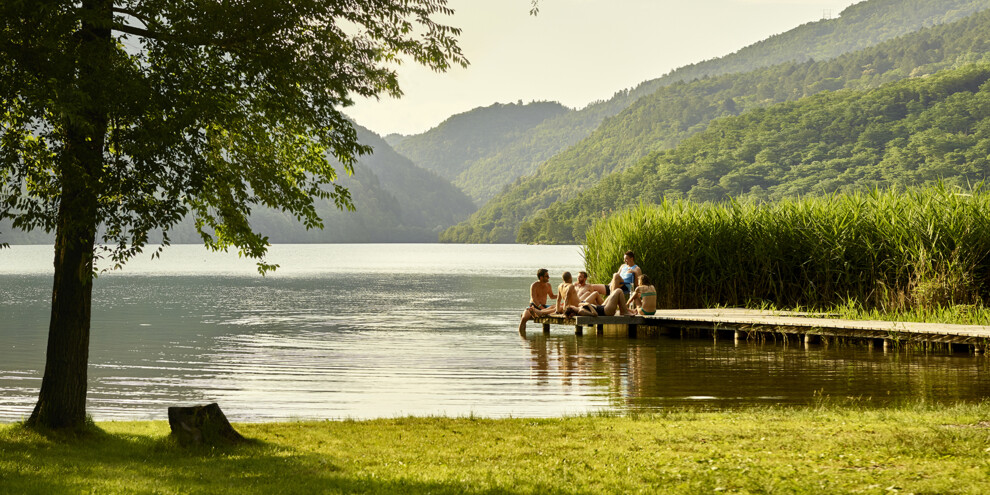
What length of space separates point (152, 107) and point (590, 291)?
1579cm

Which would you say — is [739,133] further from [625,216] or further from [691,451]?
[691,451]

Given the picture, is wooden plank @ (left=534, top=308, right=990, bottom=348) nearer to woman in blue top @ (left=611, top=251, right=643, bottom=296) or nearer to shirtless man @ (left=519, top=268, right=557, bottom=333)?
shirtless man @ (left=519, top=268, right=557, bottom=333)

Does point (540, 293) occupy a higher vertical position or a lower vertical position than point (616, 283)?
lower

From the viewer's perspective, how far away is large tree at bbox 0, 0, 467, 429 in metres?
8.04

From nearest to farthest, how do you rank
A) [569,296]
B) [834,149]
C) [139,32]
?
[139,32] → [569,296] → [834,149]

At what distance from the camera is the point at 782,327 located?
1947cm

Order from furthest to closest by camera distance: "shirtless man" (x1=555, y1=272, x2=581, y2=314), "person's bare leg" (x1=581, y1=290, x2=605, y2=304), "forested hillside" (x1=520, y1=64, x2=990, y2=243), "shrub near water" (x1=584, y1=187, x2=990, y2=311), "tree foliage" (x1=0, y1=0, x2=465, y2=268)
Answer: "forested hillside" (x1=520, y1=64, x2=990, y2=243) < "shirtless man" (x1=555, y1=272, x2=581, y2=314) < "person's bare leg" (x1=581, y1=290, x2=605, y2=304) < "shrub near water" (x1=584, y1=187, x2=990, y2=311) < "tree foliage" (x1=0, y1=0, x2=465, y2=268)

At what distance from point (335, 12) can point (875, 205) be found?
54.2ft

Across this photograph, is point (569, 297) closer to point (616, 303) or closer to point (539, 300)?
point (616, 303)

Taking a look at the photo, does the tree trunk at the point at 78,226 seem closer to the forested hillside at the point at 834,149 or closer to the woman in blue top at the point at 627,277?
the woman in blue top at the point at 627,277

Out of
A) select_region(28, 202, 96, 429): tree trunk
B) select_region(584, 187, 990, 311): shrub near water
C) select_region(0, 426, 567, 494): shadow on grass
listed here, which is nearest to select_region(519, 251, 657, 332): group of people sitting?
select_region(584, 187, 990, 311): shrub near water

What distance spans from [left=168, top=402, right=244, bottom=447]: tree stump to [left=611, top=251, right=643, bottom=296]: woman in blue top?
48.3 feet

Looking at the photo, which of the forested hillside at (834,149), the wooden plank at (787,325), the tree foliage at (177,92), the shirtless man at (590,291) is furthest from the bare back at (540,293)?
the forested hillside at (834,149)

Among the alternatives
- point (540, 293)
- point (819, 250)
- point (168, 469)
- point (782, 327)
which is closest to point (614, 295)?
point (540, 293)
